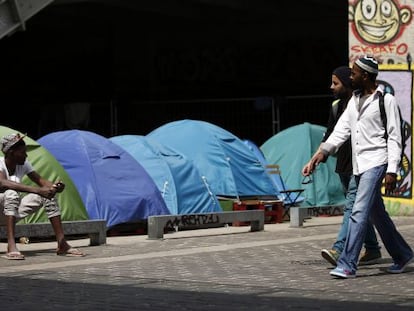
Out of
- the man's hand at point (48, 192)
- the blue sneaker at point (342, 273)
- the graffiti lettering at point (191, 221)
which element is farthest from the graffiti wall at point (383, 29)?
the blue sneaker at point (342, 273)

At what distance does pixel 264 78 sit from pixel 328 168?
19.3 m

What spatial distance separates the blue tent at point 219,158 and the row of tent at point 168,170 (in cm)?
2

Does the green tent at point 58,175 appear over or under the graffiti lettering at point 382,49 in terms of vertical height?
under

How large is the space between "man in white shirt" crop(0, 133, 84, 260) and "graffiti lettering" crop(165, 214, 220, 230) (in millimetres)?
2600

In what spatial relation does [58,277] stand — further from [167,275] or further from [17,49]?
[17,49]

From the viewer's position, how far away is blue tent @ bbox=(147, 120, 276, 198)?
1714 cm

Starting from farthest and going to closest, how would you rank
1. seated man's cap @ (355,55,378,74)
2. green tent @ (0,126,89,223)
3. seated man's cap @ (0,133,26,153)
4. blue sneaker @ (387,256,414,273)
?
green tent @ (0,126,89,223), seated man's cap @ (0,133,26,153), blue sneaker @ (387,256,414,273), seated man's cap @ (355,55,378,74)

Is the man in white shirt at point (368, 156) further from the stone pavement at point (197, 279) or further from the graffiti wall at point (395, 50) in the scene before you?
the graffiti wall at point (395, 50)

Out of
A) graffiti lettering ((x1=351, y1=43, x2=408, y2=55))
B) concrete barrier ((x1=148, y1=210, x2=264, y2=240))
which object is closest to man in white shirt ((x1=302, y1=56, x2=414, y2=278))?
concrete barrier ((x1=148, y1=210, x2=264, y2=240))

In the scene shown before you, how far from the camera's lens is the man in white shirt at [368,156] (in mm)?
9164

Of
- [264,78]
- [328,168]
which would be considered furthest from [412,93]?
[264,78]

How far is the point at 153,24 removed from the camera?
38.4 m

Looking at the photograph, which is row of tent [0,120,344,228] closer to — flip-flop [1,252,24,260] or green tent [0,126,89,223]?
green tent [0,126,89,223]

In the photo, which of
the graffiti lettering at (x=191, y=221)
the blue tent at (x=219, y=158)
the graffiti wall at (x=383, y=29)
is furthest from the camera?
the graffiti wall at (x=383, y=29)
